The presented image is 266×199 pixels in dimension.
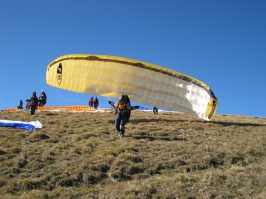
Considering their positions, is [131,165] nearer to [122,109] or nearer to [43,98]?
[122,109]

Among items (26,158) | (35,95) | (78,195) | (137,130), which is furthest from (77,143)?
(35,95)

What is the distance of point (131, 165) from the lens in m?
11.9

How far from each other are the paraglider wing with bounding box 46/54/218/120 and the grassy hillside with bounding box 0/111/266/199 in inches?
177

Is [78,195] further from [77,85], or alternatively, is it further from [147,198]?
[77,85]

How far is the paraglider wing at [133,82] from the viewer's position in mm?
22312

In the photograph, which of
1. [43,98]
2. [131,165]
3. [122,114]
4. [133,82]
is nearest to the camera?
[131,165]

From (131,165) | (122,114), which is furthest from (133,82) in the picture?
(131,165)

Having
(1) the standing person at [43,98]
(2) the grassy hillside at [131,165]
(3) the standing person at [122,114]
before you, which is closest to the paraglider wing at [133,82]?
(2) the grassy hillside at [131,165]

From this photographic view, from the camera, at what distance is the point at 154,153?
13789mm

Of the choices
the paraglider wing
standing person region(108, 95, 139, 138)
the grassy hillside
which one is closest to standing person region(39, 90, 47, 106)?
the paraglider wing

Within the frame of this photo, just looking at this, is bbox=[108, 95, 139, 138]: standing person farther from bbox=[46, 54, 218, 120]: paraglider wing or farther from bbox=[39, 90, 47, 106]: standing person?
bbox=[39, 90, 47, 106]: standing person

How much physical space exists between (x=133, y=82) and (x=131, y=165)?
11.4m

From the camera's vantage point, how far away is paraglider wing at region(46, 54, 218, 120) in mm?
22312

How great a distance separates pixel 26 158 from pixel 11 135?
16.2ft
